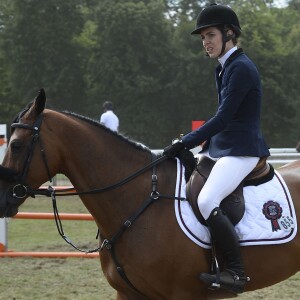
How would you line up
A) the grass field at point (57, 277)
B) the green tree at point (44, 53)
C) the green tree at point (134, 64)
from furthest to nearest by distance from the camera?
the green tree at point (44, 53) < the green tree at point (134, 64) < the grass field at point (57, 277)

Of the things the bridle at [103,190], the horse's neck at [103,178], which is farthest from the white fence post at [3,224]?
the horse's neck at [103,178]

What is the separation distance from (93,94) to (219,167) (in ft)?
123

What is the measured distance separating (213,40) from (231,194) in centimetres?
114

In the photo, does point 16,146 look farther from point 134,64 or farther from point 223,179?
point 134,64

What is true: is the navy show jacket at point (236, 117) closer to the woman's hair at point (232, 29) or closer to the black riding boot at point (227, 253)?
the woman's hair at point (232, 29)

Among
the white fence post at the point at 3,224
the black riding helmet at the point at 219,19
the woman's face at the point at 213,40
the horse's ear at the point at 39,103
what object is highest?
the black riding helmet at the point at 219,19

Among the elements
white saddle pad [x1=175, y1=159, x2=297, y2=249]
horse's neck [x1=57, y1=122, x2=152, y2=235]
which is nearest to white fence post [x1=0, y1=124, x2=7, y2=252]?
horse's neck [x1=57, y1=122, x2=152, y2=235]

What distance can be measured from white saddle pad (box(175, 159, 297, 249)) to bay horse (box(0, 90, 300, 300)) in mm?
57

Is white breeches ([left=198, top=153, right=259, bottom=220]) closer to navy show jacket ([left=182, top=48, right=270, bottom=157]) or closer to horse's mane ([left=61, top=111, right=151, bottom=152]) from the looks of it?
navy show jacket ([left=182, top=48, right=270, bottom=157])

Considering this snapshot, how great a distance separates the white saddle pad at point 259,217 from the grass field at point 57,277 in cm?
237

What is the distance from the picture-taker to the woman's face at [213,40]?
479 centimetres

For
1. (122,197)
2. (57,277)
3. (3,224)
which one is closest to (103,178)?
(122,197)

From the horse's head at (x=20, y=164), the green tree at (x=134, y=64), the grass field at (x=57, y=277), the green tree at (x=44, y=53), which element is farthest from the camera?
the green tree at (x=44, y=53)

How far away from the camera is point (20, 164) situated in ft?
14.8
